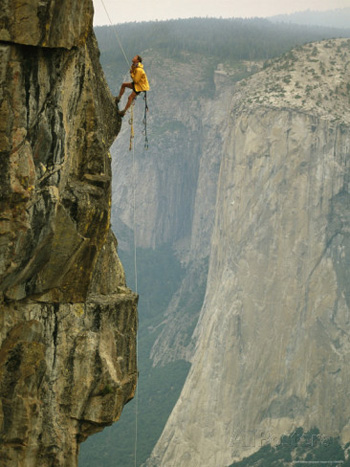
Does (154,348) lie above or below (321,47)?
below

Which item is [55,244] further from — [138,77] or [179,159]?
[179,159]

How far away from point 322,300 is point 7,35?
55.7 metres

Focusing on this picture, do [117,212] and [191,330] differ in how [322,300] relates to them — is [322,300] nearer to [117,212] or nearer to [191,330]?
[191,330]

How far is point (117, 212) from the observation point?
115062 mm

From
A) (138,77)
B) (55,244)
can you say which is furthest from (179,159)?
(55,244)

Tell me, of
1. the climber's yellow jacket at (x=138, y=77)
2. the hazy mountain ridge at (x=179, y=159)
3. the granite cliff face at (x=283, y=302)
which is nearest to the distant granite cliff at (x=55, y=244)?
the climber's yellow jacket at (x=138, y=77)

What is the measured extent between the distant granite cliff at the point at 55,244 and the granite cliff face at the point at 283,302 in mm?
50152

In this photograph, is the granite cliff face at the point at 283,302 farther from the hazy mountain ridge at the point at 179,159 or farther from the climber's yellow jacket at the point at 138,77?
the climber's yellow jacket at the point at 138,77

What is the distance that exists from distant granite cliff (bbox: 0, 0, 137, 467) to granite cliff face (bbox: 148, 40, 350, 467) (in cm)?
5015

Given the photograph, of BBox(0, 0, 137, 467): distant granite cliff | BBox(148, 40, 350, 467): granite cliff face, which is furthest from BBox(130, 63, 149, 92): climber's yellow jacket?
BBox(148, 40, 350, 467): granite cliff face

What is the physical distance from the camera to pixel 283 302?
221 ft

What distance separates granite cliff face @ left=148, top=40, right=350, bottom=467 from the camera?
215ft

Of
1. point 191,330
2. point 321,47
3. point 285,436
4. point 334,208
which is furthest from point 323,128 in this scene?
point 191,330

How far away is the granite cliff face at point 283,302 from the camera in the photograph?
6544 cm
